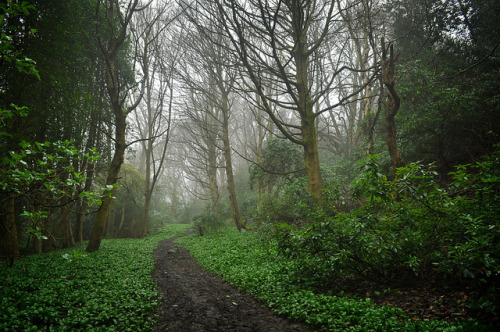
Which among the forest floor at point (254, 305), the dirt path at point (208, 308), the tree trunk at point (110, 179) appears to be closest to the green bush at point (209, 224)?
the tree trunk at point (110, 179)

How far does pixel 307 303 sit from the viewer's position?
12.8ft

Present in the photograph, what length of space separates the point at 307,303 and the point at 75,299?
3921 millimetres

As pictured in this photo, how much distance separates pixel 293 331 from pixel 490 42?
42.1 ft

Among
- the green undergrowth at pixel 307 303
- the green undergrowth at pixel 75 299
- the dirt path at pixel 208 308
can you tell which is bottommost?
the dirt path at pixel 208 308

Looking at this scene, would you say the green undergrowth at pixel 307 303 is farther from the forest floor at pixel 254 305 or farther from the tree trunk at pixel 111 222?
the tree trunk at pixel 111 222

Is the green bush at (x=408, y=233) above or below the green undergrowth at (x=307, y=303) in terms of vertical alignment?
above

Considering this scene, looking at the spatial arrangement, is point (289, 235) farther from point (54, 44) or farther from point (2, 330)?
point (54, 44)

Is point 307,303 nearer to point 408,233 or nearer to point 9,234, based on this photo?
point 408,233

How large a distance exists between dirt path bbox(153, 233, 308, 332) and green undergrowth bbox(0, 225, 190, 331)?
0.33 metres

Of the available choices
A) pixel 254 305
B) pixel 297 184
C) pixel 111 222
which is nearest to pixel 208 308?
pixel 254 305

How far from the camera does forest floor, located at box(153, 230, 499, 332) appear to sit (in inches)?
129

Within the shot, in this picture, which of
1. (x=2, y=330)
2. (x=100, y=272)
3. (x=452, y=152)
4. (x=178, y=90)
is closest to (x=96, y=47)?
(x=178, y=90)

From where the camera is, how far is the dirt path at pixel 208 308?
3.77 metres

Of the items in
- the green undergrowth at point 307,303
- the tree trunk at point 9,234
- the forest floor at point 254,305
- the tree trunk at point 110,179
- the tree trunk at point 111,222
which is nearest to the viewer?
the green undergrowth at point 307,303
